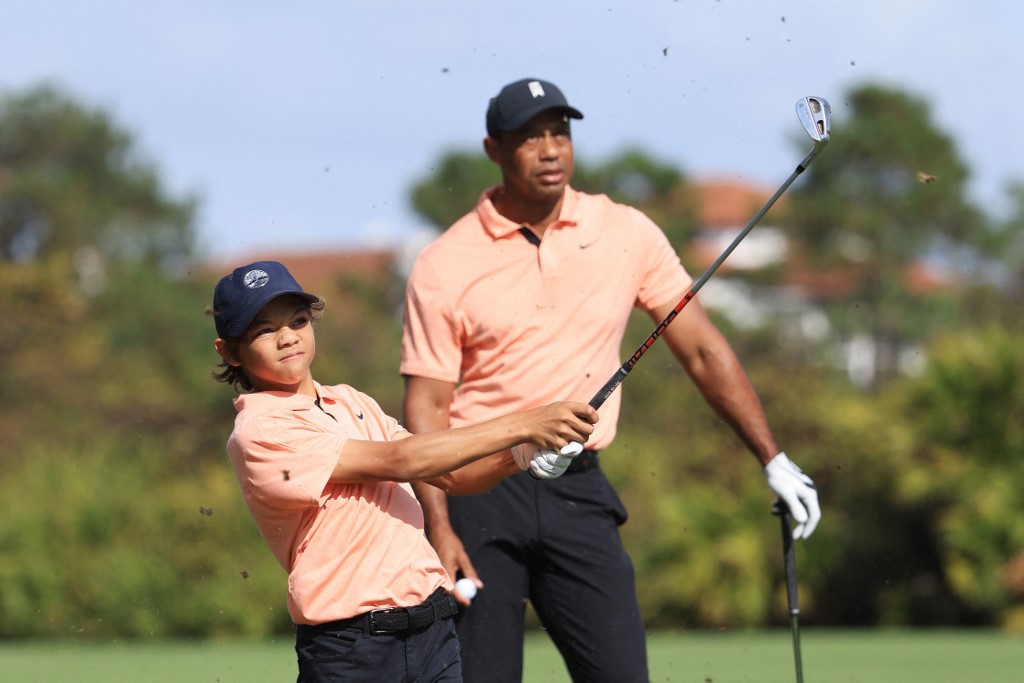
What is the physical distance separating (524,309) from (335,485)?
125 centimetres

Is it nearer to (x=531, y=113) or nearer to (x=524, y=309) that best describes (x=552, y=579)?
(x=524, y=309)

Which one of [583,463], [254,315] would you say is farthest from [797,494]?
[254,315]

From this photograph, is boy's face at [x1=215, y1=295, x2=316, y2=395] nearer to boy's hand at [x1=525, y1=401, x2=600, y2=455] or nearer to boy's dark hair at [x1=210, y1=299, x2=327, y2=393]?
boy's dark hair at [x1=210, y1=299, x2=327, y2=393]

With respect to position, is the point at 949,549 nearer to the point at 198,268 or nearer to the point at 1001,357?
the point at 1001,357

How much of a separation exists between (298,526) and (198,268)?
121 feet

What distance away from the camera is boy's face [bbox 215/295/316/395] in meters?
4.00

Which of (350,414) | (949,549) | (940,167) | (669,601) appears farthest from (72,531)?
(940,167)

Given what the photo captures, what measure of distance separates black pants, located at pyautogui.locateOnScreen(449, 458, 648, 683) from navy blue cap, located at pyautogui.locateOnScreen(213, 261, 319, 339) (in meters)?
1.17

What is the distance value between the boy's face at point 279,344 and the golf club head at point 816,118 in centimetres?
151

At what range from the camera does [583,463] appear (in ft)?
16.3

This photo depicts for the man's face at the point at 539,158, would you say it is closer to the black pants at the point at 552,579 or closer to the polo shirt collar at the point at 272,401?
the black pants at the point at 552,579

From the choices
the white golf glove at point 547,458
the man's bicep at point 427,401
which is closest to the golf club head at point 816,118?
the white golf glove at point 547,458

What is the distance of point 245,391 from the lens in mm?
4379

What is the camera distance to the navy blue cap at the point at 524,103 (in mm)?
5168
